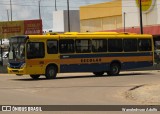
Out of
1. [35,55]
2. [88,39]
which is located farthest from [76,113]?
[88,39]

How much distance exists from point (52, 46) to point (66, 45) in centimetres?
112

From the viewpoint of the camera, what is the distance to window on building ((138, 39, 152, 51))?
35.0 metres

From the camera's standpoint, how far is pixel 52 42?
1190 inches

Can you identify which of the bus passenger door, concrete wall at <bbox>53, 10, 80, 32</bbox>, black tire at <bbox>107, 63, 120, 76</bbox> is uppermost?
concrete wall at <bbox>53, 10, 80, 32</bbox>

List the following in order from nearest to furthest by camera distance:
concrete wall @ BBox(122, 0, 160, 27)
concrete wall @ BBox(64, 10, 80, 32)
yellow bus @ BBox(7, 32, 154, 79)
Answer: yellow bus @ BBox(7, 32, 154, 79)
concrete wall @ BBox(122, 0, 160, 27)
concrete wall @ BBox(64, 10, 80, 32)

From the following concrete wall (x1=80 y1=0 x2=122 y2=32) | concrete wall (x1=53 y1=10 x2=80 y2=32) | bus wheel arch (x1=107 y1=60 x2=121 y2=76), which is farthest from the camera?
concrete wall (x1=53 y1=10 x2=80 y2=32)

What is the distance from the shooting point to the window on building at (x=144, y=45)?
3500 cm

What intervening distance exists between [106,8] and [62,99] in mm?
72313

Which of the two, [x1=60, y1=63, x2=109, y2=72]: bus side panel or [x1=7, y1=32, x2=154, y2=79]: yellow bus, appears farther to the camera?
[x1=60, y1=63, x2=109, y2=72]: bus side panel

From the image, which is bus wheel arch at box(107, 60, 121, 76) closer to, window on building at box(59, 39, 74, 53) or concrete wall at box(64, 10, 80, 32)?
window on building at box(59, 39, 74, 53)

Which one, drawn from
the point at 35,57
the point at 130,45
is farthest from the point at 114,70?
the point at 35,57

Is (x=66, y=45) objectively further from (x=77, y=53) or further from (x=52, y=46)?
(x=52, y=46)

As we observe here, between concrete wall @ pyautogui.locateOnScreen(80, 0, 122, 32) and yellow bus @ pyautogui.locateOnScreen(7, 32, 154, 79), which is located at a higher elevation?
concrete wall @ pyautogui.locateOnScreen(80, 0, 122, 32)

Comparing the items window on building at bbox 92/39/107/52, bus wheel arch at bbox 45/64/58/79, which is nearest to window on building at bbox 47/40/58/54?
bus wheel arch at bbox 45/64/58/79
